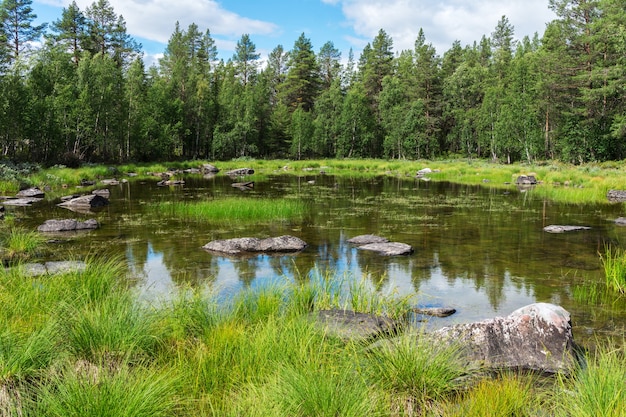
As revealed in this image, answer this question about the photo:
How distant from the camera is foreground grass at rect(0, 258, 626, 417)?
3883 mm

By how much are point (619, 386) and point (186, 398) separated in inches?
155

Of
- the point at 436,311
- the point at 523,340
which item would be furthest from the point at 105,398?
the point at 436,311

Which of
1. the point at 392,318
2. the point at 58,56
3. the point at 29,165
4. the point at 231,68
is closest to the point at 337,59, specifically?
the point at 231,68

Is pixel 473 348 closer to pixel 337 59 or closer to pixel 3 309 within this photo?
pixel 3 309

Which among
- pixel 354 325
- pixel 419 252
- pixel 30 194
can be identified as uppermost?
pixel 30 194

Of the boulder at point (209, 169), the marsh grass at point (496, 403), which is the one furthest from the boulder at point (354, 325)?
the boulder at point (209, 169)

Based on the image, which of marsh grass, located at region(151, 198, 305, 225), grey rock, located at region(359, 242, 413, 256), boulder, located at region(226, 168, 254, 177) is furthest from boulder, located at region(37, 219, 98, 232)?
boulder, located at region(226, 168, 254, 177)

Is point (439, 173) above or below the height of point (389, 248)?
above

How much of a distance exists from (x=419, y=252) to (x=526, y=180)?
29.4m

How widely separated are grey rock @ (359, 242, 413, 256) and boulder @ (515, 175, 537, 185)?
29.3 m

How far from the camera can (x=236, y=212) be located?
2092cm

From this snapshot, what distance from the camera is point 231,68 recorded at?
82375mm

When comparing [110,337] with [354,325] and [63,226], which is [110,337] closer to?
[354,325]

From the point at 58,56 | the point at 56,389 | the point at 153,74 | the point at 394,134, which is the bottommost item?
the point at 56,389
